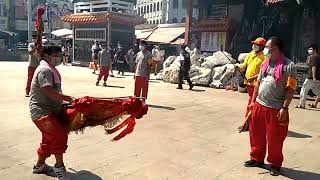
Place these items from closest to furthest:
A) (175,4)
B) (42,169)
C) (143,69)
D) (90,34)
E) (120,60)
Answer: (42,169) < (143,69) < (120,60) < (90,34) < (175,4)

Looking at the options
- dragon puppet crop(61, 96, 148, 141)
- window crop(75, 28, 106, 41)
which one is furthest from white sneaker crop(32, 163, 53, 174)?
window crop(75, 28, 106, 41)

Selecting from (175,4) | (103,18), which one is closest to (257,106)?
(103,18)

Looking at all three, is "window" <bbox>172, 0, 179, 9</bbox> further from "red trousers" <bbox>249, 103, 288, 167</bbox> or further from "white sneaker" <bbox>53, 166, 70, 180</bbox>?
"white sneaker" <bbox>53, 166, 70, 180</bbox>

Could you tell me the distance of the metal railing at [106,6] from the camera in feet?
75.8

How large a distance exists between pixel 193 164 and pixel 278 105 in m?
1.37

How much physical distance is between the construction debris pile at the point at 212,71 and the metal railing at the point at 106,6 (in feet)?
28.6

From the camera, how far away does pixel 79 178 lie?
433 cm

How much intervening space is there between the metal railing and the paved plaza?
593 inches

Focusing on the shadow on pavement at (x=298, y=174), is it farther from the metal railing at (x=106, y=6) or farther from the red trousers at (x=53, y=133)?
the metal railing at (x=106, y=6)

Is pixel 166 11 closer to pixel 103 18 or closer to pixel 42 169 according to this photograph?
pixel 103 18

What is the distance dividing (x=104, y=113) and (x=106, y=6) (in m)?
20.0

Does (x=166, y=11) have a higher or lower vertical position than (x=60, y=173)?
higher

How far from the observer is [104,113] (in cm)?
411

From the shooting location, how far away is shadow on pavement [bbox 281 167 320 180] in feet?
15.4
